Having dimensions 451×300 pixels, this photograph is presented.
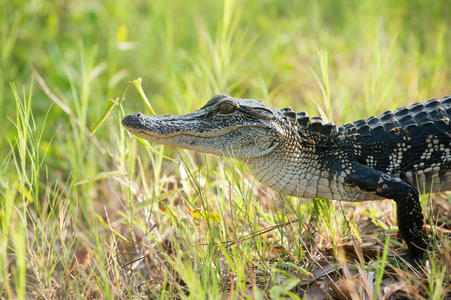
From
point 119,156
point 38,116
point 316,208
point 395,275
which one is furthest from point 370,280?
point 38,116

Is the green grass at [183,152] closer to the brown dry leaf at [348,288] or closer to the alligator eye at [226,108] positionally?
the brown dry leaf at [348,288]

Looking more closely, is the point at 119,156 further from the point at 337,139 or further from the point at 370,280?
the point at 370,280

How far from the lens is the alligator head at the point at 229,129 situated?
9.50 ft

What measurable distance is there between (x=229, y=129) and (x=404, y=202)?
A: 109cm

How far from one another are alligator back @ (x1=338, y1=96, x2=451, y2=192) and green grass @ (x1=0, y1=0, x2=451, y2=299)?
260mm

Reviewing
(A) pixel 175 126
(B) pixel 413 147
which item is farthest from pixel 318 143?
(A) pixel 175 126

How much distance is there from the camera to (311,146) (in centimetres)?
298

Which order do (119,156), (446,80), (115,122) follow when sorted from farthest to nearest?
(446,80) < (115,122) < (119,156)

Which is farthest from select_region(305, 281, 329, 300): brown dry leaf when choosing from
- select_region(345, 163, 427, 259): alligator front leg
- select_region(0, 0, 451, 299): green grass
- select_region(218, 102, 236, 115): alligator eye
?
select_region(218, 102, 236, 115): alligator eye

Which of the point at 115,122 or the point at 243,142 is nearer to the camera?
the point at 243,142

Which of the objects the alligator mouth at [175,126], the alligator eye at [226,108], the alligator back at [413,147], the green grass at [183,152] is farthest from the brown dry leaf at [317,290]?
the alligator eye at [226,108]

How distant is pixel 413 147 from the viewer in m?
2.88

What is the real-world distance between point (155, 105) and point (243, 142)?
9.29 ft

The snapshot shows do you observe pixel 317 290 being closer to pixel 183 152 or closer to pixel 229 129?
pixel 229 129
